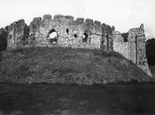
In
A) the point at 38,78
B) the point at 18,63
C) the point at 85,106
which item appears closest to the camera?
the point at 85,106

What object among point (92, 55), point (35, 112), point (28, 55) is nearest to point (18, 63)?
point (28, 55)

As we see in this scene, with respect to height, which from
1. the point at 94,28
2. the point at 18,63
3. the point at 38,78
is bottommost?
the point at 38,78

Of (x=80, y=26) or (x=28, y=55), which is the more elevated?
(x=80, y=26)

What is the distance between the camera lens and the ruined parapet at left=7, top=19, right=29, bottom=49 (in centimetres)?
2109

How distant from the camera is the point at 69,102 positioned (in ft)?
30.6

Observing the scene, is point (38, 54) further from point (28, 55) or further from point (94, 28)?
point (94, 28)

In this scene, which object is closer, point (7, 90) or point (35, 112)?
point (35, 112)

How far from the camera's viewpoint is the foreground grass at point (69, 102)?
8367 millimetres

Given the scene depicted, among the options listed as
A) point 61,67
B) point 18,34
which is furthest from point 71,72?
point 18,34

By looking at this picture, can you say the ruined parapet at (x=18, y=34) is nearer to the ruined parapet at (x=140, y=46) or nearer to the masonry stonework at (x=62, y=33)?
the masonry stonework at (x=62, y=33)

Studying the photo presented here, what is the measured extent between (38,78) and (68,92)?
4.18 metres

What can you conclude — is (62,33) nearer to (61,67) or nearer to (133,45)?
(61,67)

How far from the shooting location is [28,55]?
17.4m

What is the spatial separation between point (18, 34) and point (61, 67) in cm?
980
